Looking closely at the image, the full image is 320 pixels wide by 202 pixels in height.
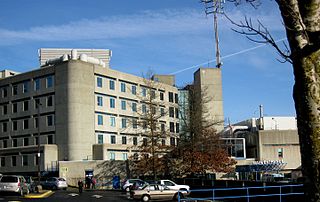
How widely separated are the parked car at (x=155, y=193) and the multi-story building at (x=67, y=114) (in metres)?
36.2

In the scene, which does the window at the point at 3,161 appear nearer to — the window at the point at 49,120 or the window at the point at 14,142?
the window at the point at 14,142

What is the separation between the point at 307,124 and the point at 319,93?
366mm

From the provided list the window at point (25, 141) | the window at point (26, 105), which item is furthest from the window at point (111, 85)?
the window at point (25, 141)

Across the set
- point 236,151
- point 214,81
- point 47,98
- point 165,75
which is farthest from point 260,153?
point 47,98

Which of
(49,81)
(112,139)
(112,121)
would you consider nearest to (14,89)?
(49,81)

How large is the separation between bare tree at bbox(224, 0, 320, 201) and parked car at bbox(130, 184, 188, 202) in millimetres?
30334

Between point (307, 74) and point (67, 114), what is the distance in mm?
72825

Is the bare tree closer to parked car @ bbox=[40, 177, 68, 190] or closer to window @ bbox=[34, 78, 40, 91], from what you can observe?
parked car @ bbox=[40, 177, 68, 190]

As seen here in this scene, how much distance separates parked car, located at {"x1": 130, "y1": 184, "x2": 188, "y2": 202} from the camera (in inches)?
1378

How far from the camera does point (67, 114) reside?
76.2 m

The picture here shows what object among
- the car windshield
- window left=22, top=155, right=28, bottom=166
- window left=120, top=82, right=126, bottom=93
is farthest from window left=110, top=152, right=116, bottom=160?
the car windshield

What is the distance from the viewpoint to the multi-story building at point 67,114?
76000mm

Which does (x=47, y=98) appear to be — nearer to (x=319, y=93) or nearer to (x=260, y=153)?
(x=260, y=153)

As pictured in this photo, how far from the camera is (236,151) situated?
8681cm
